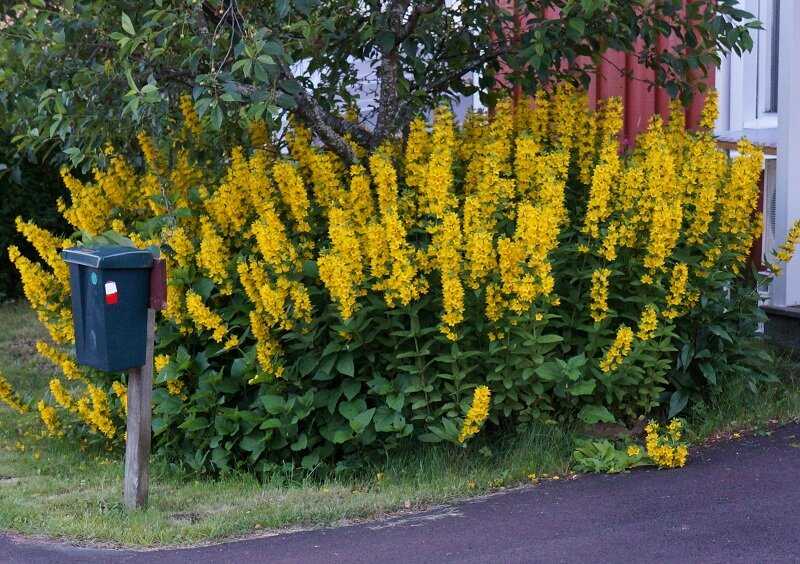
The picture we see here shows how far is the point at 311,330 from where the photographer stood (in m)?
5.89

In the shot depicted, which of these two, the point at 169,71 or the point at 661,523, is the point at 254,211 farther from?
the point at 661,523

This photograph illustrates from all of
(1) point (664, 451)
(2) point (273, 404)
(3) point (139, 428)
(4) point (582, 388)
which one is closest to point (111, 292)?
(3) point (139, 428)

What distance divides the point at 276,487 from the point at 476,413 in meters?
1.08

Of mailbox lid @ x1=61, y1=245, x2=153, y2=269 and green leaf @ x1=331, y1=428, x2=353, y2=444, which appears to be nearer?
mailbox lid @ x1=61, y1=245, x2=153, y2=269

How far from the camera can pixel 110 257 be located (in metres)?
5.23

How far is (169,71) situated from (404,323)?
193 cm

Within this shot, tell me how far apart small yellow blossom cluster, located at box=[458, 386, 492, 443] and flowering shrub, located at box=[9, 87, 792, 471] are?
0.01 meters

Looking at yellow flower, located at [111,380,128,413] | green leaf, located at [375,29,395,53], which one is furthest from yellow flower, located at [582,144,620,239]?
yellow flower, located at [111,380,128,413]

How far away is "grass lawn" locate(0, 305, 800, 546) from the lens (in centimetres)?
525

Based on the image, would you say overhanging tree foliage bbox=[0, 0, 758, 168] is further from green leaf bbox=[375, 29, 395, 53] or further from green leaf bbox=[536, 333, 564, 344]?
green leaf bbox=[536, 333, 564, 344]

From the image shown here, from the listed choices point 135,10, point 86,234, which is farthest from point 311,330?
point 135,10

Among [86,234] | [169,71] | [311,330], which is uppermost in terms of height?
[169,71]

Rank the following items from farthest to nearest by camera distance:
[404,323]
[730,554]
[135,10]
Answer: [135,10]
[404,323]
[730,554]

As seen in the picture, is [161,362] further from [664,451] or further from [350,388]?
[664,451]
